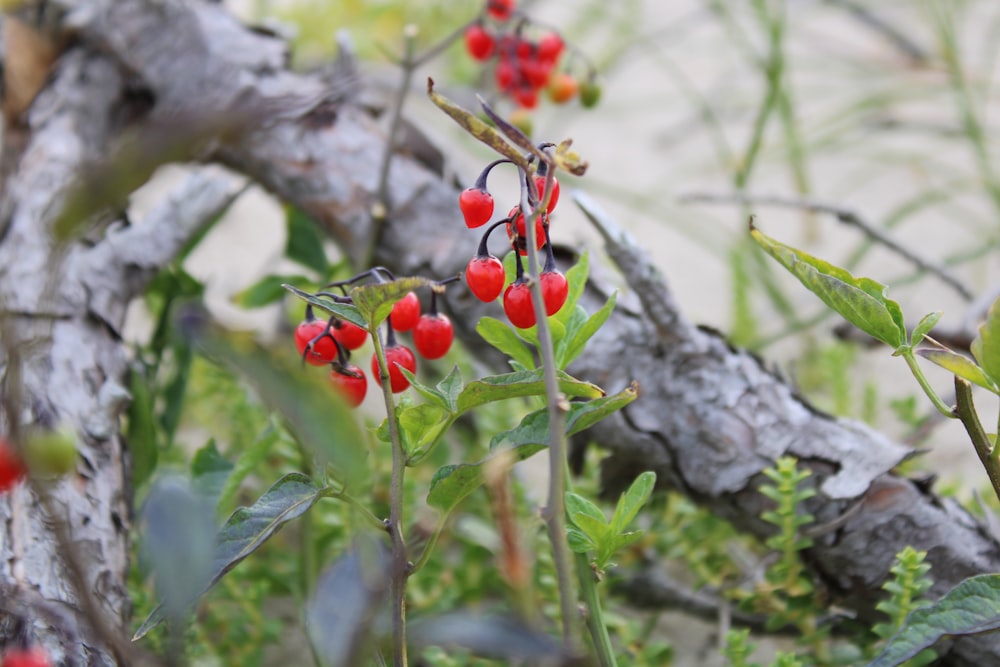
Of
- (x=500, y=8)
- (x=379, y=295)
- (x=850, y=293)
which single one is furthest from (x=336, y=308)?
(x=500, y=8)

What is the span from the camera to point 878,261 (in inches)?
→ 76.2

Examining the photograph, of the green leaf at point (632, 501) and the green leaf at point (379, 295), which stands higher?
the green leaf at point (379, 295)

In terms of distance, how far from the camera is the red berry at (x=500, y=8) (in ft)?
4.42

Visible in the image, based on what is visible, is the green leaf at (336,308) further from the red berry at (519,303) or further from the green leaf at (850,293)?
the green leaf at (850,293)

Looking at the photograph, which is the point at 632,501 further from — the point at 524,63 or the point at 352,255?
the point at 524,63

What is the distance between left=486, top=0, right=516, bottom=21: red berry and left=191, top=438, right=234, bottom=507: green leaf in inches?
29.2

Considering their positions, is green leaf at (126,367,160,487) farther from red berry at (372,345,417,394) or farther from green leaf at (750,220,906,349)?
green leaf at (750,220,906,349)

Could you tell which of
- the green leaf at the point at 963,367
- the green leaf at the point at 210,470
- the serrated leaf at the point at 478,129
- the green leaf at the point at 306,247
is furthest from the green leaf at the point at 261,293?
the green leaf at the point at 963,367

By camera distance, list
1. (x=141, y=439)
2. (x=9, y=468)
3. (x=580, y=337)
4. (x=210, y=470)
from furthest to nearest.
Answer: (x=141, y=439) → (x=210, y=470) → (x=580, y=337) → (x=9, y=468)

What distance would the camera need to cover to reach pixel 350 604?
20.1 inches

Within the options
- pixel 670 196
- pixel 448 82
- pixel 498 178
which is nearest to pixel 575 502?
pixel 670 196

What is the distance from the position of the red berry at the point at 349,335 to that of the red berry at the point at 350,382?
0.04 meters

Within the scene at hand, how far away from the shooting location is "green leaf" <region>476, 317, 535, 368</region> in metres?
0.72

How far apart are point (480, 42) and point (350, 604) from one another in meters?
1.05
